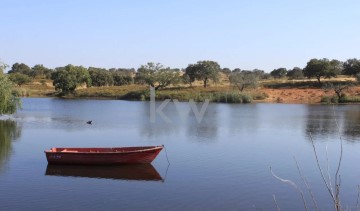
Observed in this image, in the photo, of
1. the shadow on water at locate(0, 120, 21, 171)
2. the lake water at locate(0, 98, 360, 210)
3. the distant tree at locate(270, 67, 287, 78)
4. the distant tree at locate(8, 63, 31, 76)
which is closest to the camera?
the lake water at locate(0, 98, 360, 210)

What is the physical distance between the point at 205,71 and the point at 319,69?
26.1 meters

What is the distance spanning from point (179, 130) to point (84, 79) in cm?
7716

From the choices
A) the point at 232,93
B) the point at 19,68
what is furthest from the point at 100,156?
the point at 19,68

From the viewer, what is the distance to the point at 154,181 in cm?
2227

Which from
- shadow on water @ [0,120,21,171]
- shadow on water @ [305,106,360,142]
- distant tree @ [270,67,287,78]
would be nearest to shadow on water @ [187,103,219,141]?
shadow on water @ [305,106,360,142]

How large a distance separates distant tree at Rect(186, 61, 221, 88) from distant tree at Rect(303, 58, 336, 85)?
21016 millimetres

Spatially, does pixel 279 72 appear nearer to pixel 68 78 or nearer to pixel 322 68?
pixel 322 68

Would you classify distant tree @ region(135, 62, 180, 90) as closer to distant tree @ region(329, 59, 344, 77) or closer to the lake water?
distant tree @ region(329, 59, 344, 77)

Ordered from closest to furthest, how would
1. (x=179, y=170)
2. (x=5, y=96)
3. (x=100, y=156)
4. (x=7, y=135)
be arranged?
(x=179, y=170) → (x=100, y=156) → (x=7, y=135) → (x=5, y=96)

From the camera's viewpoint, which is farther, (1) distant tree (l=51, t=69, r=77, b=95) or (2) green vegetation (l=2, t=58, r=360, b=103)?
(1) distant tree (l=51, t=69, r=77, b=95)

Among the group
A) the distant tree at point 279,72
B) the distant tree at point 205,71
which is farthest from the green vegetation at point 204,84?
the distant tree at point 279,72

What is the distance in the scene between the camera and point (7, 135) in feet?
120

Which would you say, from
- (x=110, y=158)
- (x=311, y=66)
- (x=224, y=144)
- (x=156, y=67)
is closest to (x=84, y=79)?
(x=156, y=67)

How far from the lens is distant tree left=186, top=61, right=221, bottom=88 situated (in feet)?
354
